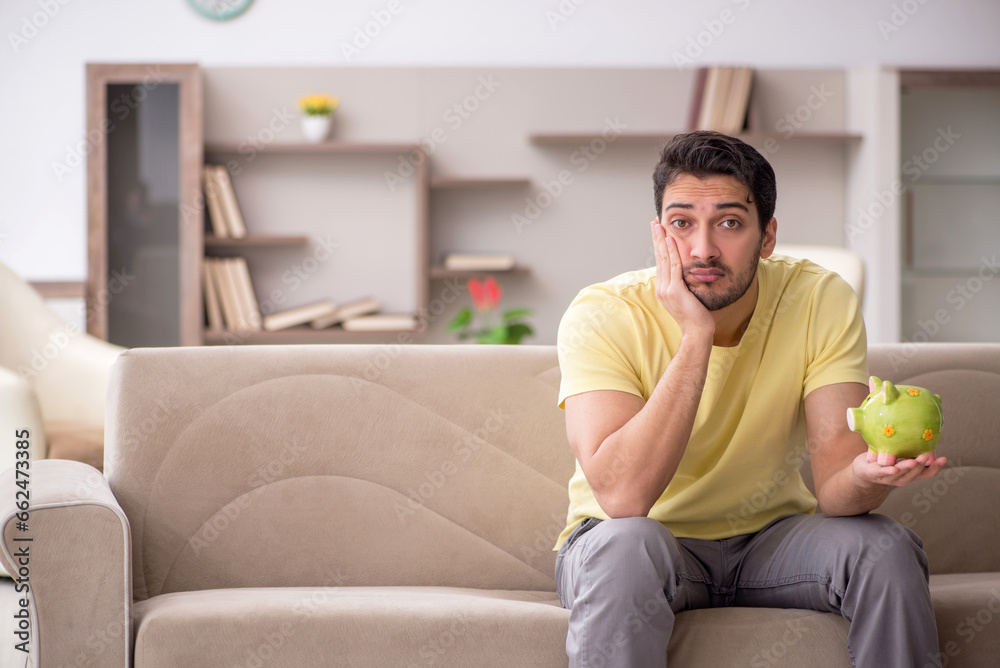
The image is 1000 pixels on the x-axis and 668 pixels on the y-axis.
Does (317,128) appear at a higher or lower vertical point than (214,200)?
higher

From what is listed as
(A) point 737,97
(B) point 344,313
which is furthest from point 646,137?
(B) point 344,313

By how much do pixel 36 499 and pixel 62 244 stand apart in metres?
3.19

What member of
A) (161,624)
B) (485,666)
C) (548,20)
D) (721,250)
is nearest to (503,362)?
(721,250)

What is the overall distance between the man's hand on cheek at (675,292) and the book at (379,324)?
8.71 ft

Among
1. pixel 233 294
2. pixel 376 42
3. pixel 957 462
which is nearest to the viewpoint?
pixel 957 462

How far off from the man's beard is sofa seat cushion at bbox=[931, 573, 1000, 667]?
586mm

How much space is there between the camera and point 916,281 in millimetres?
4266

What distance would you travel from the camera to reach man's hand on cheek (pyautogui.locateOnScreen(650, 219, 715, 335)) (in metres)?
1.47

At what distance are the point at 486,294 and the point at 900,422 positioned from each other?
291 cm

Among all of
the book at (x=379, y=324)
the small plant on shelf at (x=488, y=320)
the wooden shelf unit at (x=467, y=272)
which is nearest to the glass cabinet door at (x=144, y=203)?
the book at (x=379, y=324)

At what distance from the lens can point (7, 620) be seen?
5.88 feet

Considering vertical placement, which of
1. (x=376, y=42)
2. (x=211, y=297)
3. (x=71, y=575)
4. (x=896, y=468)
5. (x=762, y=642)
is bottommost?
(x=762, y=642)

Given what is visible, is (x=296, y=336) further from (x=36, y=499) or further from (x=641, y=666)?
(x=641, y=666)

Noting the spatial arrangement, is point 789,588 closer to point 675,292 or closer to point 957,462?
point 675,292
